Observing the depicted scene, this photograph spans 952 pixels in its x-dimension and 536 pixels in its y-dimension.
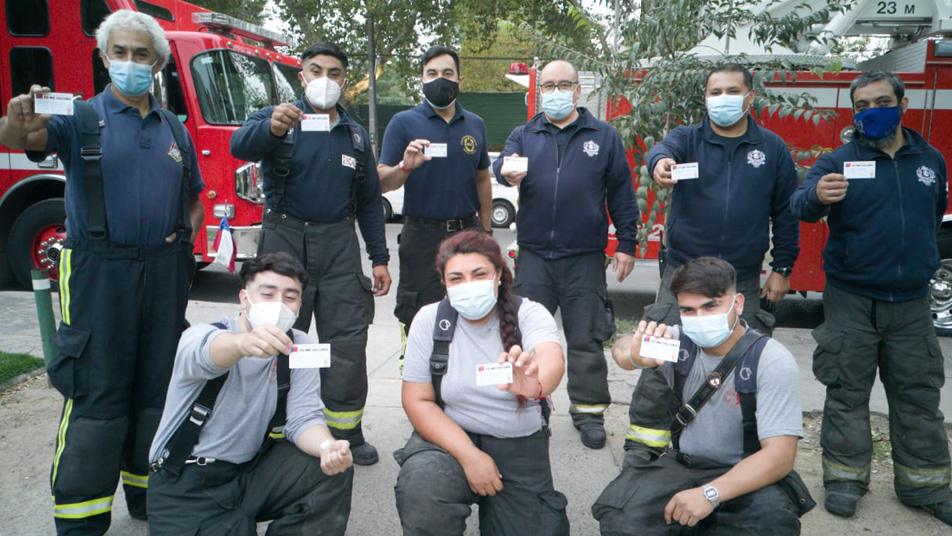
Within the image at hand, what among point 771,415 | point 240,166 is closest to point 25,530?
point 771,415

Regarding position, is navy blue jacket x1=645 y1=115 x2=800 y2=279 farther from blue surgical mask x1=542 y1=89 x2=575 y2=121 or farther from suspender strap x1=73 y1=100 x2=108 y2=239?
suspender strap x1=73 y1=100 x2=108 y2=239

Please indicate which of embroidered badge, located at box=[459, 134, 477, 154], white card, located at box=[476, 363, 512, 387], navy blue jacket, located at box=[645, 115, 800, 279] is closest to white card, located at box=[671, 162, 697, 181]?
navy blue jacket, located at box=[645, 115, 800, 279]

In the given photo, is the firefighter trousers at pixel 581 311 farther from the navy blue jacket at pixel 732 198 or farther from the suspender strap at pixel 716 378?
the suspender strap at pixel 716 378

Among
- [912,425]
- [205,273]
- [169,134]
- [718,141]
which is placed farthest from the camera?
[205,273]

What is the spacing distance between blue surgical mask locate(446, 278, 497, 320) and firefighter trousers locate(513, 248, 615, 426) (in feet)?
4.55

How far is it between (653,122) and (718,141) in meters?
1.38

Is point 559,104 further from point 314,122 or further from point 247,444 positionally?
point 247,444

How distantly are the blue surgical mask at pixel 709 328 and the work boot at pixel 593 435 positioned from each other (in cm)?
147

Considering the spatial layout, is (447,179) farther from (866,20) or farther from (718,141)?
(866,20)

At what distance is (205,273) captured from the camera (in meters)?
9.84

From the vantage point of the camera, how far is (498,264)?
3000 mm

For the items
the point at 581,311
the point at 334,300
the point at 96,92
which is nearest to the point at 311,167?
the point at 334,300

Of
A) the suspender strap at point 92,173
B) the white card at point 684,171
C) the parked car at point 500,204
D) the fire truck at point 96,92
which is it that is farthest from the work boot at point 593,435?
the parked car at point 500,204

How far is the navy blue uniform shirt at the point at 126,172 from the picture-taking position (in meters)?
3.03
